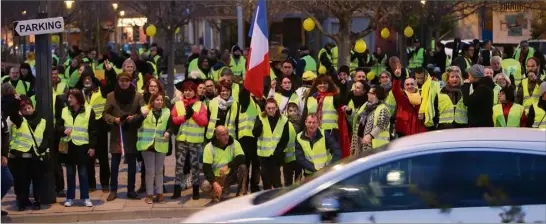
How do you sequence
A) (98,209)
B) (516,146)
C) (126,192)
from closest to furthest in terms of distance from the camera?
(516,146)
(98,209)
(126,192)

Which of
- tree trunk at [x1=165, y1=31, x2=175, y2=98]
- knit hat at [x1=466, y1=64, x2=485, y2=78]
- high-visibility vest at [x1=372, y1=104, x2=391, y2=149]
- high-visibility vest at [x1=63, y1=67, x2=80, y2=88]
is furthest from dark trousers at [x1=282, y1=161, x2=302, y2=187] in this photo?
tree trunk at [x1=165, y1=31, x2=175, y2=98]

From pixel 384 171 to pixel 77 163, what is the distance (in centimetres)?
635

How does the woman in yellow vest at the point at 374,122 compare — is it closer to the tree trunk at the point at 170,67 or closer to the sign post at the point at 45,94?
the sign post at the point at 45,94

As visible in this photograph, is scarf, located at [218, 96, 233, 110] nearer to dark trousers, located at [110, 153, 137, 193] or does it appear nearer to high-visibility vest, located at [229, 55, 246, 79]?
dark trousers, located at [110, 153, 137, 193]

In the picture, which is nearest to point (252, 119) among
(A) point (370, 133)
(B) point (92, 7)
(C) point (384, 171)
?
(A) point (370, 133)

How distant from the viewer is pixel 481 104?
11.6 metres

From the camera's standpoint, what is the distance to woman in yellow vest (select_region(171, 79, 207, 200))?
12.0 meters

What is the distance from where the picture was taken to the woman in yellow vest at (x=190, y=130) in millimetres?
12023

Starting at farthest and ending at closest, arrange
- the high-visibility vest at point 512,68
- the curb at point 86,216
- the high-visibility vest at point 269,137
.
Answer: the high-visibility vest at point 512,68
the high-visibility vest at point 269,137
the curb at point 86,216

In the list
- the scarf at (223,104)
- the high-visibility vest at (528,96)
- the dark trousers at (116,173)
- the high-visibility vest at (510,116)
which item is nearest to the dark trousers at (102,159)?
the dark trousers at (116,173)

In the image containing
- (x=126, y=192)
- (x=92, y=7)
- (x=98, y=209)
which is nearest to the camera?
(x=98, y=209)

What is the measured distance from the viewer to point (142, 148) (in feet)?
38.8

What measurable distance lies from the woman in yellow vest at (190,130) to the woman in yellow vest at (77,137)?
1.06 m

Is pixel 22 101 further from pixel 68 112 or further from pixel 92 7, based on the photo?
pixel 92 7
